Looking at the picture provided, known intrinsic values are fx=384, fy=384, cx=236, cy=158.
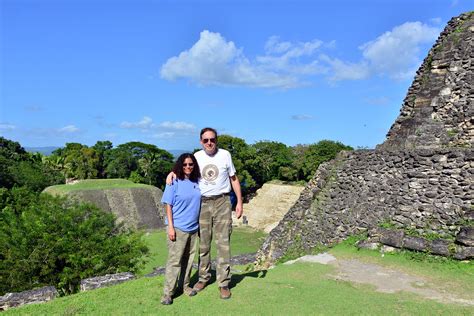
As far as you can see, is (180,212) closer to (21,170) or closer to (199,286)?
(199,286)

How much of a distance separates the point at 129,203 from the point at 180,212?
120 ft

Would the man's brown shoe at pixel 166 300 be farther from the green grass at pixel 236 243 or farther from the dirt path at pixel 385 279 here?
the green grass at pixel 236 243

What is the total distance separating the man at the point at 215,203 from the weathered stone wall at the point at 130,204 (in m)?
33.8

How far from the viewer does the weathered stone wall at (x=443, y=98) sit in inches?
399

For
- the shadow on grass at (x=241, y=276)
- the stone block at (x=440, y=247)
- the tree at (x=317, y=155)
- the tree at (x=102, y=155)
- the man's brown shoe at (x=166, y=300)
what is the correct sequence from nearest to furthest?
the man's brown shoe at (x=166, y=300)
the shadow on grass at (x=241, y=276)
the stone block at (x=440, y=247)
the tree at (x=317, y=155)
the tree at (x=102, y=155)

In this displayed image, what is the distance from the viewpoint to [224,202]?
17.7ft

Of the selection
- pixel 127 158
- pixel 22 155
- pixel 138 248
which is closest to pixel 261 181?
pixel 127 158

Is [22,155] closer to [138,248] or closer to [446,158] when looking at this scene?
[138,248]

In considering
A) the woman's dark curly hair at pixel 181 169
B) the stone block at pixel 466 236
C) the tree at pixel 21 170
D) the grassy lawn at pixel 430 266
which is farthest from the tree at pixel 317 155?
the woman's dark curly hair at pixel 181 169

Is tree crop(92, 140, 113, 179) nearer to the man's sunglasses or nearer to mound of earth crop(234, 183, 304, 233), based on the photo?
mound of earth crop(234, 183, 304, 233)

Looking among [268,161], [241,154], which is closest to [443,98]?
[241,154]

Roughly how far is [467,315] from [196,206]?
372 centimetres

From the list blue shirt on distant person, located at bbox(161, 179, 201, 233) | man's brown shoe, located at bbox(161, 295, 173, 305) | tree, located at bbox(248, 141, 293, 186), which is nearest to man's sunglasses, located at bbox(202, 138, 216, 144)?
blue shirt on distant person, located at bbox(161, 179, 201, 233)

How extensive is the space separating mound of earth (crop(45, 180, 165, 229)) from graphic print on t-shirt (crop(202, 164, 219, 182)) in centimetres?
3419
